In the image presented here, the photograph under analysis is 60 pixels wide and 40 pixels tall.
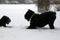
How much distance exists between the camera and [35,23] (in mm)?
7203

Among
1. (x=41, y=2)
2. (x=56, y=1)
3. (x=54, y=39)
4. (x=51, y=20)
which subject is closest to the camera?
(x=54, y=39)

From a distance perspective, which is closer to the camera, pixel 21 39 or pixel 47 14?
pixel 21 39

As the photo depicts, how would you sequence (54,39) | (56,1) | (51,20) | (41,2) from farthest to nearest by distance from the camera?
(56,1)
(41,2)
(51,20)
(54,39)

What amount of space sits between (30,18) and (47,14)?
631 millimetres

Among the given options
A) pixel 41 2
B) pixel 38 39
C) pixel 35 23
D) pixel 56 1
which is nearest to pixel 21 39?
pixel 38 39

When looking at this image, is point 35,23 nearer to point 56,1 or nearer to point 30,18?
point 30,18

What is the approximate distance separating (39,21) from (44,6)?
911cm

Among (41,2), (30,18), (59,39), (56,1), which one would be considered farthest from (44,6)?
(59,39)

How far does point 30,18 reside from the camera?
7.28 meters

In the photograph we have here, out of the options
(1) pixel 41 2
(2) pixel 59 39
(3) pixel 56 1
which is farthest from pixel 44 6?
(2) pixel 59 39

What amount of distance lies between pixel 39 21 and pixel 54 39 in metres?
2.03

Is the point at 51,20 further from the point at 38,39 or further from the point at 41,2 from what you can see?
the point at 41,2

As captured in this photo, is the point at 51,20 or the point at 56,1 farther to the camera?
the point at 56,1

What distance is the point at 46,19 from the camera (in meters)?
7.14
